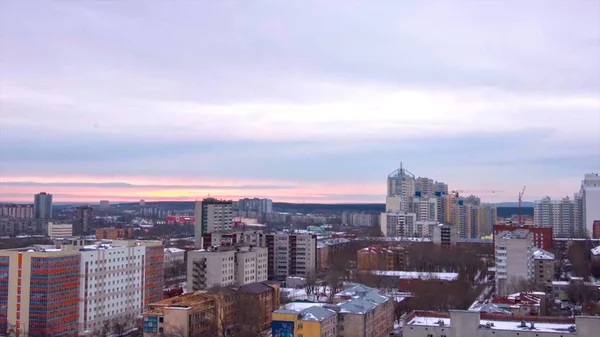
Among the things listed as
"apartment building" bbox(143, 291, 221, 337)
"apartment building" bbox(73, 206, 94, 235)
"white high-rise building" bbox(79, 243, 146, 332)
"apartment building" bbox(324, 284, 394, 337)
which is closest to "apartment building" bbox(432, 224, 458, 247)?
"apartment building" bbox(324, 284, 394, 337)

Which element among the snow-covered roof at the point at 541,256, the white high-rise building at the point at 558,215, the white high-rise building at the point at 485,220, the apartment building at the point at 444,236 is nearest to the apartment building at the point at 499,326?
the snow-covered roof at the point at 541,256

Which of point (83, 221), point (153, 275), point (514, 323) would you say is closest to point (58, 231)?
point (83, 221)

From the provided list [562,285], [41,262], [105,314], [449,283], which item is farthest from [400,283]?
[41,262]

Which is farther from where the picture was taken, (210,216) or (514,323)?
(210,216)

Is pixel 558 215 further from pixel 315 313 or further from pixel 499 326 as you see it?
pixel 499 326

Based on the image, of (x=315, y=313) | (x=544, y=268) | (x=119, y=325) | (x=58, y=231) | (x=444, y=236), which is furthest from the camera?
(x=58, y=231)

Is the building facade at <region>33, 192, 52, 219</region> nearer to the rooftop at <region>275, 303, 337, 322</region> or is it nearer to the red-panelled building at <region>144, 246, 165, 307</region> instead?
the red-panelled building at <region>144, 246, 165, 307</region>

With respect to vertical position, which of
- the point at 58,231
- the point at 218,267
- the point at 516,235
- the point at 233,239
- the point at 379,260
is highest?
the point at 516,235

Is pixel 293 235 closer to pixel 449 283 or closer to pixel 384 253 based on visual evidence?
pixel 384 253
